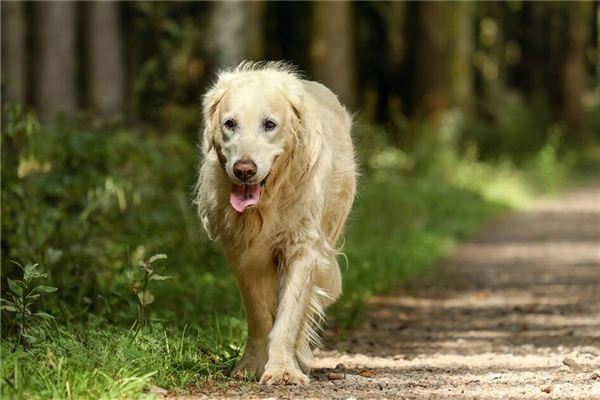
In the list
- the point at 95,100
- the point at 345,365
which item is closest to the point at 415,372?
the point at 345,365

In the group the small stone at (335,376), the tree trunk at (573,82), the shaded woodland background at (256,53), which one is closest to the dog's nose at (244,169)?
the small stone at (335,376)

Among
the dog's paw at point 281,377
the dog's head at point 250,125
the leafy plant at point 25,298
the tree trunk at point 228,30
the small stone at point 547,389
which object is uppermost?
the dog's head at point 250,125

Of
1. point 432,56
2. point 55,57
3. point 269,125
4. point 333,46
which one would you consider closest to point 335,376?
point 269,125

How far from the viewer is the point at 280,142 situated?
6.14 m

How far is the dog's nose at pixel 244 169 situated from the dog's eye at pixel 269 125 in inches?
9.8

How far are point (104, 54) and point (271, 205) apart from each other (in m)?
14.2

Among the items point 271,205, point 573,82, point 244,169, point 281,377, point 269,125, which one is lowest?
point 573,82

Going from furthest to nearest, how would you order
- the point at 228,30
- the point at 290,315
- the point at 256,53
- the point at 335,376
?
the point at 256,53
the point at 228,30
the point at 335,376
the point at 290,315

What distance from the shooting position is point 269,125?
20.1 feet

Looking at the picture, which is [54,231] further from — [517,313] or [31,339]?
[517,313]

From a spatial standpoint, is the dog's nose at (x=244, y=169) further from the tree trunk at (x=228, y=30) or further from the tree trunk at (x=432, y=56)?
the tree trunk at (x=432, y=56)

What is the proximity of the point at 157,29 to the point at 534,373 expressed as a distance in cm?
953

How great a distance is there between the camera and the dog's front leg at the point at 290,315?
6.07 meters

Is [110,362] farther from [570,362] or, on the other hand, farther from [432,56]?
[432,56]
